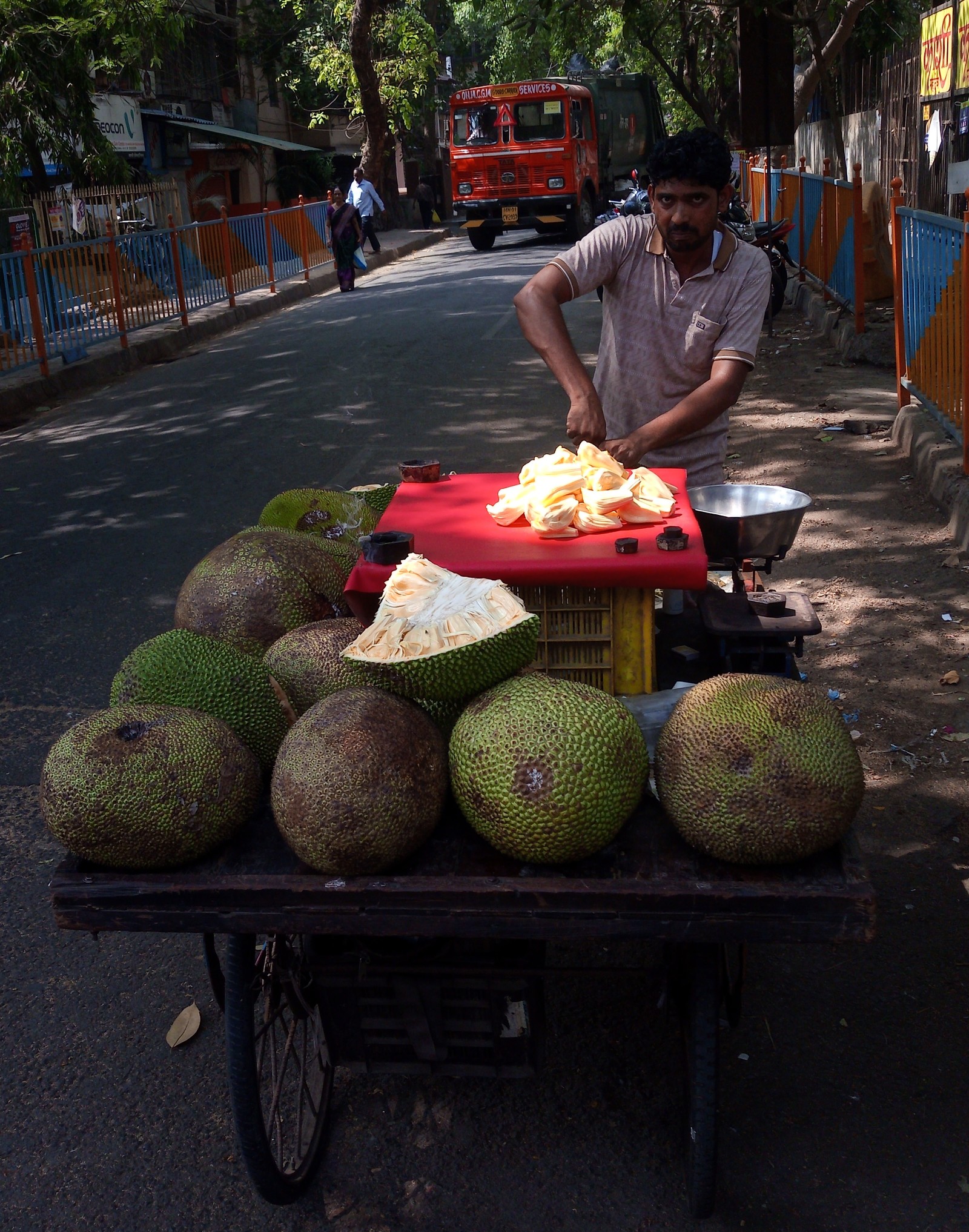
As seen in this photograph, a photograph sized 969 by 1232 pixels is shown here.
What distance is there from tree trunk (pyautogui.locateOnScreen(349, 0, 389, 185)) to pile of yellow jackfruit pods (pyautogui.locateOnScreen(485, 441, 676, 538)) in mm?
Result: 23752

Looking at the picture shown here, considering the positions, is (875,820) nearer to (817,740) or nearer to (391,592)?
(817,740)

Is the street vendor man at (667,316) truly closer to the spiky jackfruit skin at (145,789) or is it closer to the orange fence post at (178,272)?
the spiky jackfruit skin at (145,789)

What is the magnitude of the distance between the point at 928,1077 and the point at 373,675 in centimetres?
163

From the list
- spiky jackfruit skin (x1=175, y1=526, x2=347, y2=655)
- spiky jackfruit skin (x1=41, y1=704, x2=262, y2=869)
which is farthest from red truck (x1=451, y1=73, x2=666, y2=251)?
spiky jackfruit skin (x1=41, y1=704, x2=262, y2=869)

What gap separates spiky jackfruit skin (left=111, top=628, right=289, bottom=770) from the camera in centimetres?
226

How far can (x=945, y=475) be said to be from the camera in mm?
6305

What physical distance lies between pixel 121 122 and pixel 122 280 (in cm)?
1172

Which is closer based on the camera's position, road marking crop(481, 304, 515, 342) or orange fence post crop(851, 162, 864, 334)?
orange fence post crop(851, 162, 864, 334)

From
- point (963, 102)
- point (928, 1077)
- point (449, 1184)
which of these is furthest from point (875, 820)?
point (963, 102)

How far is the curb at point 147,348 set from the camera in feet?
36.8

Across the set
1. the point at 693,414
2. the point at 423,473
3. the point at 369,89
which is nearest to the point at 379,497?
the point at 423,473

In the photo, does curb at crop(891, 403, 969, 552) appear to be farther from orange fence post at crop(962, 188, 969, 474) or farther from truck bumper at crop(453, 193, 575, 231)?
truck bumper at crop(453, 193, 575, 231)

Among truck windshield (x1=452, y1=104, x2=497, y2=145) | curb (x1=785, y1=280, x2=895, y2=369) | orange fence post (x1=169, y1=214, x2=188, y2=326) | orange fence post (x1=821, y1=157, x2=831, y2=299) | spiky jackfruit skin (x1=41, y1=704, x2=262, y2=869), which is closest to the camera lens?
spiky jackfruit skin (x1=41, y1=704, x2=262, y2=869)

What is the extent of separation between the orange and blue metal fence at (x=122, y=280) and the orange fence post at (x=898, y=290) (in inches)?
311
